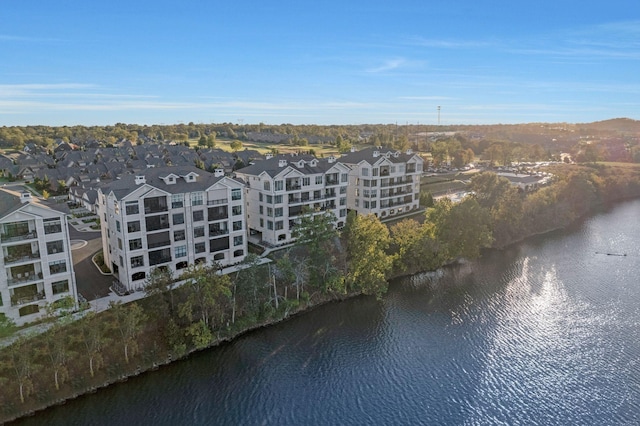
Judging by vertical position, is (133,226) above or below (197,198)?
below

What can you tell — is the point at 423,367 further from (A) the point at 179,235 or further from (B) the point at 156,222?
(B) the point at 156,222

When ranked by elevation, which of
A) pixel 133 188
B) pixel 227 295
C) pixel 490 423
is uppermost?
pixel 133 188

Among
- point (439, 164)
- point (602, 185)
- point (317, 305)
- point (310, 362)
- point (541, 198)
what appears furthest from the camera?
point (439, 164)

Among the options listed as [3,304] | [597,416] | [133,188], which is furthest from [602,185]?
[3,304]

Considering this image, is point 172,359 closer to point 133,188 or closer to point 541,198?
point 133,188

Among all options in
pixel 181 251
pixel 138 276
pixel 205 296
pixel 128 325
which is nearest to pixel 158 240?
pixel 181 251

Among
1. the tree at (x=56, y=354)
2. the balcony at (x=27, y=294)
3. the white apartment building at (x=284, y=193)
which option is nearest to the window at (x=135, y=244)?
the balcony at (x=27, y=294)

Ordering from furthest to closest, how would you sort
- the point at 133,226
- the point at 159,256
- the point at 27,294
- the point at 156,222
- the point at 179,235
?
the point at 179,235, the point at 159,256, the point at 156,222, the point at 133,226, the point at 27,294

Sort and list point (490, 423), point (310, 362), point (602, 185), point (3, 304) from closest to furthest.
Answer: point (490, 423) → point (3, 304) → point (310, 362) → point (602, 185)
